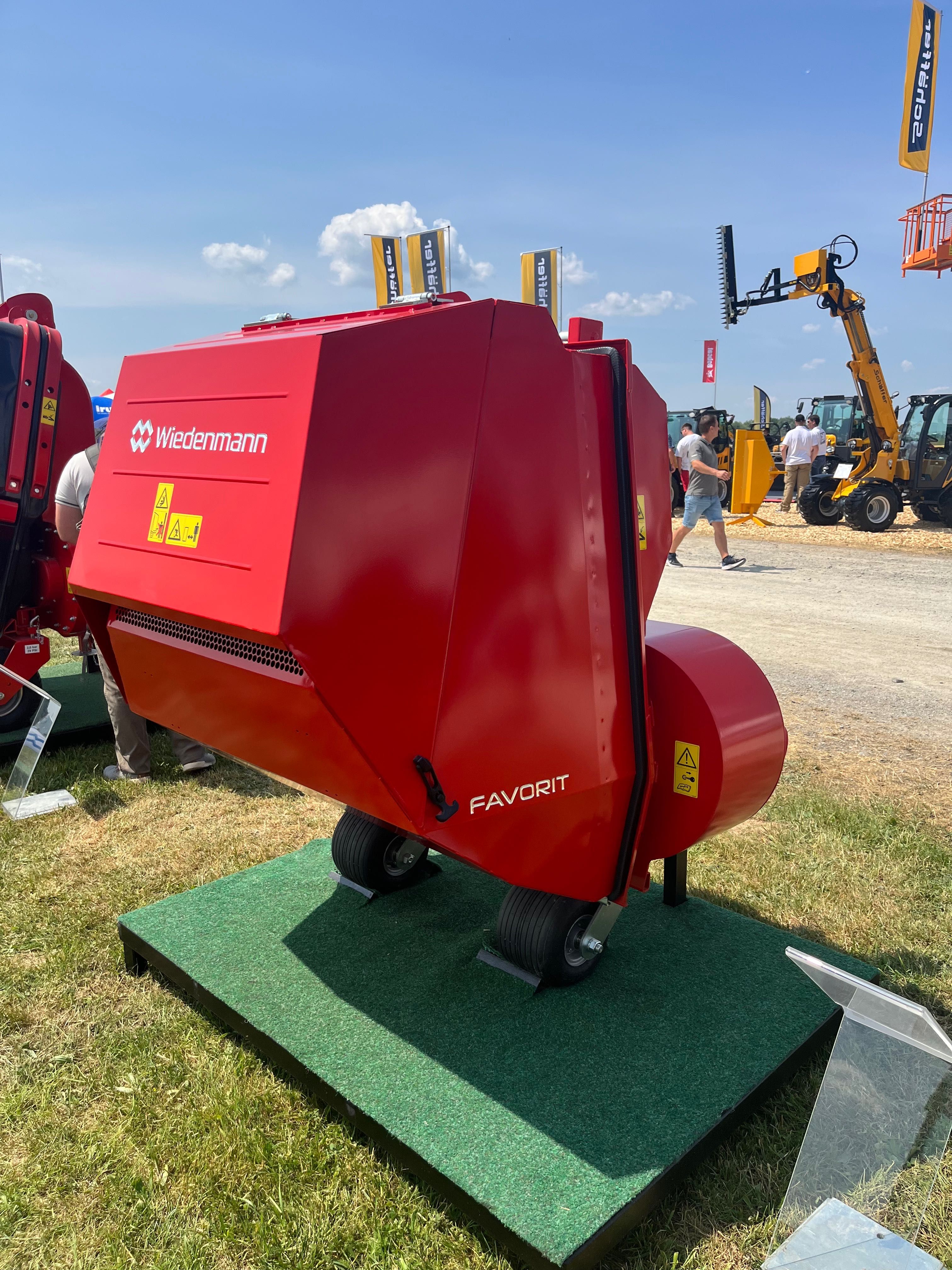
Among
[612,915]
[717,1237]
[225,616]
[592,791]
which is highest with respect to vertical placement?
[225,616]

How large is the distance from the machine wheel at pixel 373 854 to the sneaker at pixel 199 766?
1677mm

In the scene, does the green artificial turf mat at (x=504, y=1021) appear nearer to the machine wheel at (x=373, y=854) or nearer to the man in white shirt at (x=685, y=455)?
the machine wheel at (x=373, y=854)

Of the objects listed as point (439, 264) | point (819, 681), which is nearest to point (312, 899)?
point (819, 681)

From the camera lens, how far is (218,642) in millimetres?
2125

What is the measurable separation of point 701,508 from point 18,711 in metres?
7.62

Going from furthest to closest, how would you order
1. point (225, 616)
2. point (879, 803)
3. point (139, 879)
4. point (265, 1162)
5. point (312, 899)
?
point (879, 803) < point (139, 879) < point (312, 899) < point (265, 1162) < point (225, 616)

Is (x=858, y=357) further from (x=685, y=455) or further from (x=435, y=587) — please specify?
(x=435, y=587)

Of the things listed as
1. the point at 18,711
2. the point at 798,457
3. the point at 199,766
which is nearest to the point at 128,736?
the point at 199,766

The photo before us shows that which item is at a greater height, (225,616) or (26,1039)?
(225,616)

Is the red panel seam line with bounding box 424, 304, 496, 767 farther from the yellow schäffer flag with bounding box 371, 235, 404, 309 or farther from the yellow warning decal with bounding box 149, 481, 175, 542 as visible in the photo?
the yellow schäffer flag with bounding box 371, 235, 404, 309

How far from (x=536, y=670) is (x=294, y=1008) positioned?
4.12ft

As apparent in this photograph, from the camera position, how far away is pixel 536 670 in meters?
2.10

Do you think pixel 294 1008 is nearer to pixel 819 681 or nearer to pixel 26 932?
pixel 26 932

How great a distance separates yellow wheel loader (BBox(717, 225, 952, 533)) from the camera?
48.2 feet
